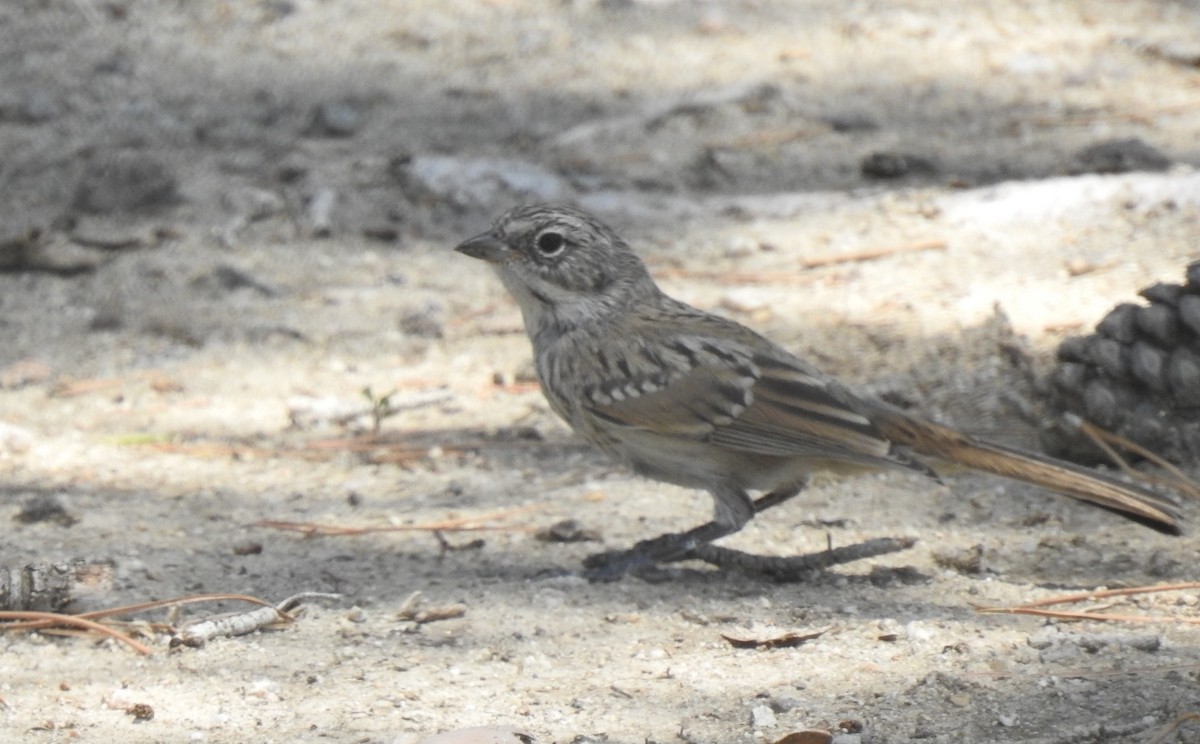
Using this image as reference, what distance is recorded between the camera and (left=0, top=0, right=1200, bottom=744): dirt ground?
3.53m

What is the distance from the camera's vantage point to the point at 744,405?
14.8 ft

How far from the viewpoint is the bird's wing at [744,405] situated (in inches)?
172

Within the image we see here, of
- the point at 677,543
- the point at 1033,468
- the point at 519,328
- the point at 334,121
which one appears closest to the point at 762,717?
the point at 677,543

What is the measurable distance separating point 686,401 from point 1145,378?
4.44 ft

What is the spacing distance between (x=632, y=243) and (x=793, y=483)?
2.39 meters

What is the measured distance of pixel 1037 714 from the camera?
3252 mm

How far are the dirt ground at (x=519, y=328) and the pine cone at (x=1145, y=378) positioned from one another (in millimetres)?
278

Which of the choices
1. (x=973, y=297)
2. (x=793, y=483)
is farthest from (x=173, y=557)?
(x=973, y=297)

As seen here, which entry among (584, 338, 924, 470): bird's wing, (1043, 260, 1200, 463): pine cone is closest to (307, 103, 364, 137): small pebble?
(584, 338, 924, 470): bird's wing

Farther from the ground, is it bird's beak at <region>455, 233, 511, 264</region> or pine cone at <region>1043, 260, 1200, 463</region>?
bird's beak at <region>455, 233, 511, 264</region>

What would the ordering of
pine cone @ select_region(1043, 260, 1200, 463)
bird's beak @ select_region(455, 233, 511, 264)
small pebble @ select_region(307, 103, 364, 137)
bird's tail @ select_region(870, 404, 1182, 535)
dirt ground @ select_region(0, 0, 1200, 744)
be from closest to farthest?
dirt ground @ select_region(0, 0, 1200, 744), bird's tail @ select_region(870, 404, 1182, 535), pine cone @ select_region(1043, 260, 1200, 463), bird's beak @ select_region(455, 233, 511, 264), small pebble @ select_region(307, 103, 364, 137)

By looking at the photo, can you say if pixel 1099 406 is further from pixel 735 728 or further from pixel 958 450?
pixel 735 728

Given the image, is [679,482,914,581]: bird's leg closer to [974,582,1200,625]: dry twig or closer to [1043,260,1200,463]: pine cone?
[974,582,1200,625]: dry twig

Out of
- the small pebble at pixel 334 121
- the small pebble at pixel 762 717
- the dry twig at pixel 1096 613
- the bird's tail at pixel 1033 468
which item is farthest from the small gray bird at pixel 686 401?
the small pebble at pixel 334 121
